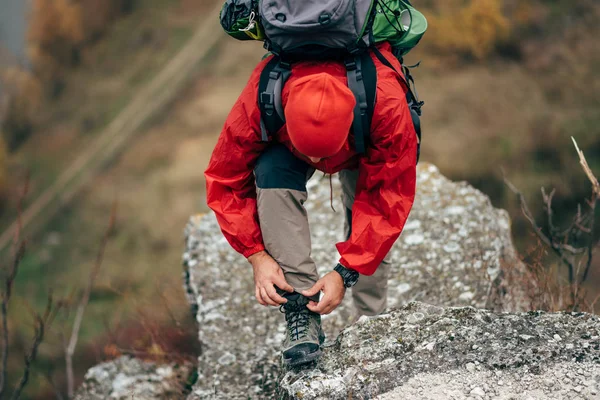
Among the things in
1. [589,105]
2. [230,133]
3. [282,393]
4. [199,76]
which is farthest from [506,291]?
[199,76]

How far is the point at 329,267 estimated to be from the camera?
4.92 metres

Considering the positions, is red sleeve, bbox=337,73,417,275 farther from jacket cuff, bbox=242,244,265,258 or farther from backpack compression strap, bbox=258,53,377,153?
jacket cuff, bbox=242,244,265,258

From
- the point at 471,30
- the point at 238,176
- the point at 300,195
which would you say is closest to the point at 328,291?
the point at 300,195

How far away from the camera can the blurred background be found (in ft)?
39.5

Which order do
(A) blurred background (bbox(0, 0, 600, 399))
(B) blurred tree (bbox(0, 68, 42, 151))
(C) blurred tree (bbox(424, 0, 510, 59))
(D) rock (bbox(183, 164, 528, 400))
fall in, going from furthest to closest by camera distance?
(B) blurred tree (bbox(0, 68, 42, 151))
(C) blurred tree (bbox(424, 0, 510, 59))
(A) blurred background (bbox(0, 0, 600, 399))
(D) rock (bbox(183, 164, 528, 400))

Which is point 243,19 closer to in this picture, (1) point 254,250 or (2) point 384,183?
(2) point 384,183

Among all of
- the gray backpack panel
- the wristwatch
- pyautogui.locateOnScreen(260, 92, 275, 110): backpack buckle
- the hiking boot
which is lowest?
the hiking boot


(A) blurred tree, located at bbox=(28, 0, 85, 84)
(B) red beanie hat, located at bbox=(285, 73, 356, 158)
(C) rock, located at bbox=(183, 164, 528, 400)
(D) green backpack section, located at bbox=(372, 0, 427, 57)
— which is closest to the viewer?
(B) red beanie hat, located at bbox=(285, 73, 356, 158)

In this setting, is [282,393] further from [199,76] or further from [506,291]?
[199,76]

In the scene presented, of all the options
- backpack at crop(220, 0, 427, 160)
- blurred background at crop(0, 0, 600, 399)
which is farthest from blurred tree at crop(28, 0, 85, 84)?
backpack at crop(220, 0, 427, 160)

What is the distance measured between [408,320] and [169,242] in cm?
1269

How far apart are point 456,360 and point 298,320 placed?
2.54 feet

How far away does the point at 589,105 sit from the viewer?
43.8 ft

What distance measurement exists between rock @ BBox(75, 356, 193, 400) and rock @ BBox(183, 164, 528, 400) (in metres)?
0.49
